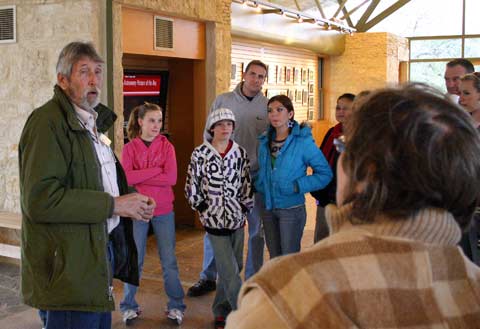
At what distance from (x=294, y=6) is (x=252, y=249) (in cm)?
845

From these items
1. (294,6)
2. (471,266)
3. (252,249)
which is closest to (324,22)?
(294,6)

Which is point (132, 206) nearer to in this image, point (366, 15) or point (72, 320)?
point (72, 320)

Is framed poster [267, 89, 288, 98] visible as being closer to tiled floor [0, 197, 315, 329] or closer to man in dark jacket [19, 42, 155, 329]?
tiled floor [0, 197, 315, 329]

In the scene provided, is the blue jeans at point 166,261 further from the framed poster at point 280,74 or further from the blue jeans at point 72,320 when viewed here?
the framed poster at point 280,74

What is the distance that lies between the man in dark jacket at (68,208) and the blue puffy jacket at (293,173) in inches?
73.6

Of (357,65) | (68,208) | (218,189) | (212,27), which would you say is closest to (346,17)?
(357,65)

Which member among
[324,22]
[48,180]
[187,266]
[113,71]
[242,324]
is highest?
[324,22]

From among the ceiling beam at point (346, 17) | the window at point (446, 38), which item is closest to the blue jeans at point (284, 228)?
the ceiling beam at point (346, 17)

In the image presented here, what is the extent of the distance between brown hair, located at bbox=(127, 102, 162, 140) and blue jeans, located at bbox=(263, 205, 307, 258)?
1.13 meters

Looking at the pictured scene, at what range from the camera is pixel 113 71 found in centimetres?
546

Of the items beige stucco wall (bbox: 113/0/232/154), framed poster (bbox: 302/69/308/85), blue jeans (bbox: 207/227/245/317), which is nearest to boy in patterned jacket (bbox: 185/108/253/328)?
blue jeans (bbox: 207/227/245/317)

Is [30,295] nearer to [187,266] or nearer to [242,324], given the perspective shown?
[242,324]

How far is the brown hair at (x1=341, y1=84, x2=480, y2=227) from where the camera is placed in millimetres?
1072

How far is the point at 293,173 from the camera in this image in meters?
4.29
